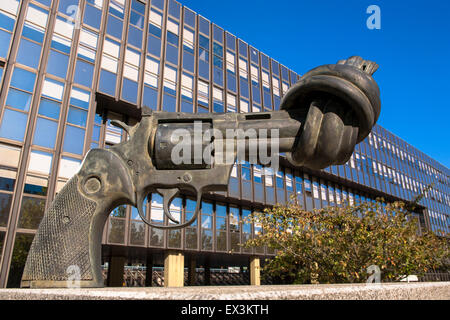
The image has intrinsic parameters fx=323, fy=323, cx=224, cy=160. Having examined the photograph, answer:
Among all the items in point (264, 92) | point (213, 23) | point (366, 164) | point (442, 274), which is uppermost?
point (213, 23)

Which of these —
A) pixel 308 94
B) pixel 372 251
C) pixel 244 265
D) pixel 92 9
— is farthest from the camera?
pixel 244 265

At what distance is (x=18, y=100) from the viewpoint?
1238 centimetres

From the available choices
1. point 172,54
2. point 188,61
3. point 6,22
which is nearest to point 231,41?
point 188,61

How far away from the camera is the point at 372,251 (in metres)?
7.65

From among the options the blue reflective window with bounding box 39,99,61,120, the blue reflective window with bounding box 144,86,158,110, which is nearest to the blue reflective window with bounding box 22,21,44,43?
the blue reflective window with bounding box 39,99,61,120

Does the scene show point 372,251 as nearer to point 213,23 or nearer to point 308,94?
point 308,94

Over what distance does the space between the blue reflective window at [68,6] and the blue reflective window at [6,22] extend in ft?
7.01

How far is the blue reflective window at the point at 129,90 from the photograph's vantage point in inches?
600

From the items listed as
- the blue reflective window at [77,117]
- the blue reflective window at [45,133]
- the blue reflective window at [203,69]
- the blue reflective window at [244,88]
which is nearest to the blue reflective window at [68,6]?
the blue reflective window at [77,117]

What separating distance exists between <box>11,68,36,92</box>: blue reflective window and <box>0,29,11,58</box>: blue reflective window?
→ 0.71 m

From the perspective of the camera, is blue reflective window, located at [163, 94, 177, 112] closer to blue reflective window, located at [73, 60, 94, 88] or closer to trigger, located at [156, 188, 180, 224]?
blue reflective window, located at [73, 60, 94, 88]

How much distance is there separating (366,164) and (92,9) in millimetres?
24038

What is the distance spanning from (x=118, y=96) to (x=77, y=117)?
2.14 meters

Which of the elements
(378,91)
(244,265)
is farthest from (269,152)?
(244,265)
